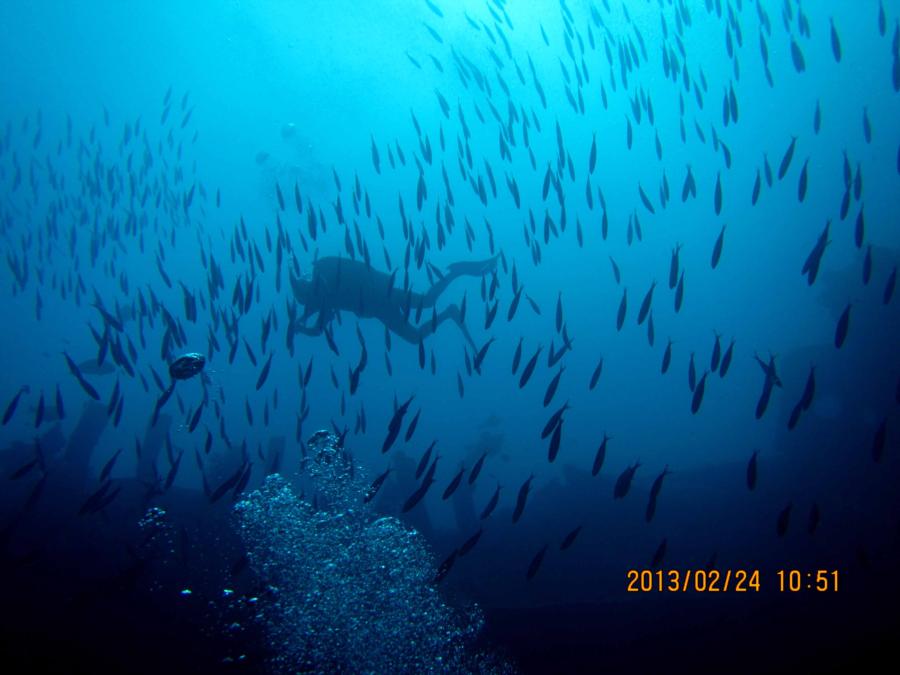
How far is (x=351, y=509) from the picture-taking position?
1051 centimetres

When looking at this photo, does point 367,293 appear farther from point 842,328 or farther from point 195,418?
point 842,328

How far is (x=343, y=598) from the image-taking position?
870 centimetres

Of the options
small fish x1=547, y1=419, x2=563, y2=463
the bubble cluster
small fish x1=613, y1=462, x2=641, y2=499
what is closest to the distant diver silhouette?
the bubble cluster

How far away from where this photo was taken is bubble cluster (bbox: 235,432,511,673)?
8.00 m

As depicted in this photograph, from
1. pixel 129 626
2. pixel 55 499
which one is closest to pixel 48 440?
pixel 55 499

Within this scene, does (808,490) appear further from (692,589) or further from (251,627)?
(251,627)

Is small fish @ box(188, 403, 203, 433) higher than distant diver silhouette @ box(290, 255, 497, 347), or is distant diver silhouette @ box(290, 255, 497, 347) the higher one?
distant diver silhouette @ box(290, 255, 497, 347)

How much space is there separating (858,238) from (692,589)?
287 inches

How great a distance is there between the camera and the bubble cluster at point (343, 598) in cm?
800
